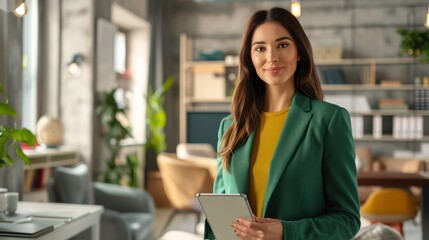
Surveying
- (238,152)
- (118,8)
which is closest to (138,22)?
(118,8)

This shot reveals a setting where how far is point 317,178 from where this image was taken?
1342mm

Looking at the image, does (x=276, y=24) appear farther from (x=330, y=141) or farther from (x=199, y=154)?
(x=199, y=154)

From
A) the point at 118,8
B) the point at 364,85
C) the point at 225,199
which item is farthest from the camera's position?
the point at 364,85

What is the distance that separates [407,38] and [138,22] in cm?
337

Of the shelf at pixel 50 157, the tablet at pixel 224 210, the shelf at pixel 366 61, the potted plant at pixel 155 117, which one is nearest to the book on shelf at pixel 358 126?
the shelf at pixel 366 61

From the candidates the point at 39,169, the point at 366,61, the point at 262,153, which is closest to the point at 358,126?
the point at 366,61

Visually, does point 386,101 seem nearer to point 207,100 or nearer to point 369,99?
point 369,99

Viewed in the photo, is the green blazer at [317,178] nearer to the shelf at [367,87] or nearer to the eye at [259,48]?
the eye at [259,48]

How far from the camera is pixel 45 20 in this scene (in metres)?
5.09

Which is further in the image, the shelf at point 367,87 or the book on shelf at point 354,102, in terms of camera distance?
the book on shelf at point 354,102

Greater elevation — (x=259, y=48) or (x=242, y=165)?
(x=259, y=48)

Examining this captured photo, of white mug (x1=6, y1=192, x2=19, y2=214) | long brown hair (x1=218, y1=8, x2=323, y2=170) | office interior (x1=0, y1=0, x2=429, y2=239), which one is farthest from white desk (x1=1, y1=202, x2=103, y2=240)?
office interior (x1=0, y1=0, x2=429, y2=239)

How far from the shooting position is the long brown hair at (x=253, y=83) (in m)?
1.42

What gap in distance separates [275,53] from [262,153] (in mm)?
275
